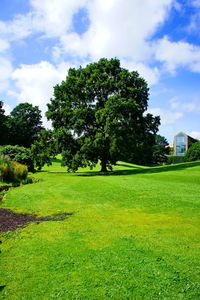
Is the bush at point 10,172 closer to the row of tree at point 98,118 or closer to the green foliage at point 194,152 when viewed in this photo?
the row of tree at point 98,118

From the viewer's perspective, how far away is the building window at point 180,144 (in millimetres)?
105000

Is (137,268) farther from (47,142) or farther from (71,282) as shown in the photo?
(47,142)

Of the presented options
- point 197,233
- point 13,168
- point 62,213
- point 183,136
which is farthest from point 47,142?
point 183,136

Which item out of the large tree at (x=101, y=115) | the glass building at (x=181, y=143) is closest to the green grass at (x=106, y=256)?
the large tree at (x=101, y=115)

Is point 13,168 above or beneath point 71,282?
above

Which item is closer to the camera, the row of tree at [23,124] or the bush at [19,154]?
the bush at [19,154]

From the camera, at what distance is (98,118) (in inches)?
1300

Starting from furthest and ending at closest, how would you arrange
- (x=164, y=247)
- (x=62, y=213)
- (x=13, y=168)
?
(x=13, y=168) < (x=62, y=213) < (x=164, y=247)

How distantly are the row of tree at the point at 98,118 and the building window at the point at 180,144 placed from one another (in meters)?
71.9

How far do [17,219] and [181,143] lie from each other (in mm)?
102092

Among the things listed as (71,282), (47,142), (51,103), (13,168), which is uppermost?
(51,103)

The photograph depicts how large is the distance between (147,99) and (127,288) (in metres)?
33.6

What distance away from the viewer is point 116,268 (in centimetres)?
589

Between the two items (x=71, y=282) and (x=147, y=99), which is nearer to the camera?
(x=71, y=282)
